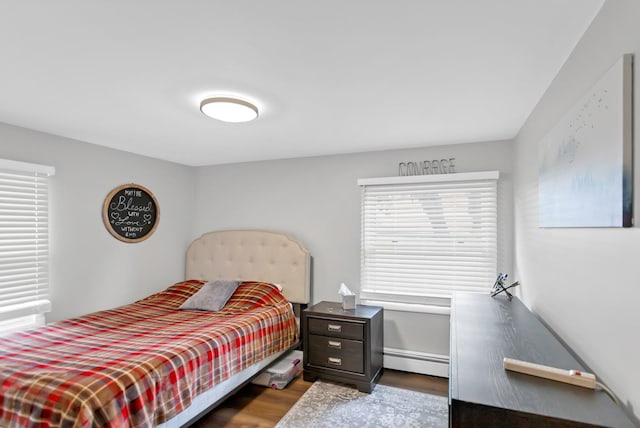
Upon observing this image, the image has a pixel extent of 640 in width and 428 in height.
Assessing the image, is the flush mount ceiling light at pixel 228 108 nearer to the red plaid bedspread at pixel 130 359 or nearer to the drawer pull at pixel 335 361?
the red plaid bedspread at pixel 130 359

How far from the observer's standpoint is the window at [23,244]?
8.71 feet

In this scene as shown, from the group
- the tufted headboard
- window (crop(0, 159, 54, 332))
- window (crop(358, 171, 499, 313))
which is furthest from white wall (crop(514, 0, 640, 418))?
window (crop(0, 159, 54, 332))

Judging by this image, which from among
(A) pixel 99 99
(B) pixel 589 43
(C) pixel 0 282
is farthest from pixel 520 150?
(C) pixel 0 282

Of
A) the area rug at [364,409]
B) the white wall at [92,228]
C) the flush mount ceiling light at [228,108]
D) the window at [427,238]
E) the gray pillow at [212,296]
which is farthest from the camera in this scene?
the gray pillow at [212,296]

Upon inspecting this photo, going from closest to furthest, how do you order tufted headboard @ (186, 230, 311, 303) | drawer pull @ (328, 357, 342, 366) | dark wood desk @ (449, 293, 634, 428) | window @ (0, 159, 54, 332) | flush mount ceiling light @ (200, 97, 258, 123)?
dark wood desk @ (449, 293, 634, 428)
flush mount ceiling light @ (200, 97, 258, 123)
window @ (0, 159, 54, 332)
drawer pull @ (328, 357, 342, 366)
tufted headboard @ (186, 230, 311, 303)

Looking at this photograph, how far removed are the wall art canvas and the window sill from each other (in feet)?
5.86

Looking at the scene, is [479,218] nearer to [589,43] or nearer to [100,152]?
[589,43]

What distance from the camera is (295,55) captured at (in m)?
1.59

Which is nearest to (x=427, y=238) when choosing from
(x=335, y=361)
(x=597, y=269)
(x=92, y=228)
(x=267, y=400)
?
(x=335, y=361)

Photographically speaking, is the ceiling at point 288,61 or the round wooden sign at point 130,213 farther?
the round wooden sign at point 130,213

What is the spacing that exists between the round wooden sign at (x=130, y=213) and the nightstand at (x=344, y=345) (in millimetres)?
2053

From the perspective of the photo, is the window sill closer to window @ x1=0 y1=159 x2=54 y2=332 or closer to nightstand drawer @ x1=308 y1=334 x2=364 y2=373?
nightstand drawer @ x1=308 y1=334 x2=364 y2=373

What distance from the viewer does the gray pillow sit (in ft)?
11.2

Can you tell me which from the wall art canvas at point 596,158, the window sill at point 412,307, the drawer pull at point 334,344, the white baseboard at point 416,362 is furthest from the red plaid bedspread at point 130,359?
the wall art canvas at point 596,158
